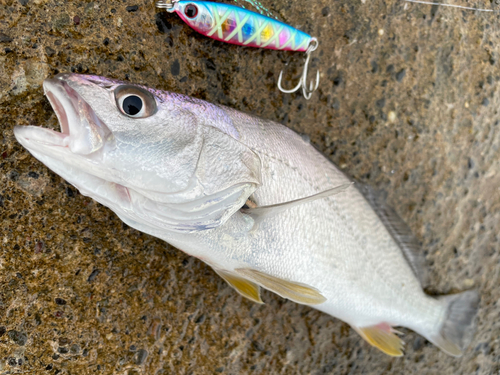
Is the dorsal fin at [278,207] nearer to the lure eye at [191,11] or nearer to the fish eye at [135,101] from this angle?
the fish eye at [135,101]

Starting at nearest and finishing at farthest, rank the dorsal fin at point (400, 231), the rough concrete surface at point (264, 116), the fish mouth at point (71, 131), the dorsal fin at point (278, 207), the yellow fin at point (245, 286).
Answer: the fish mouth at point (71, 131) → the dorsal fin at point (278, 207) → the rough concrete surface at point (264, 116) → the yellow fin at point (245, 286) → the dorsal fin at point (400, 231)

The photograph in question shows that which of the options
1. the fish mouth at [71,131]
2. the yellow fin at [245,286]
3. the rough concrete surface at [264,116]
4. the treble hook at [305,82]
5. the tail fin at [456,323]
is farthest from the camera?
the tail fin at [456,323]

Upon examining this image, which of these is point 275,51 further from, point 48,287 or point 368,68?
point 48,287

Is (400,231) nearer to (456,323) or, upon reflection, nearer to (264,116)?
(456,323)

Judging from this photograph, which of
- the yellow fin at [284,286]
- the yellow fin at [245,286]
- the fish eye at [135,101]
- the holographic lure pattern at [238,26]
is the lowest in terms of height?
the yellow fin at [245,286]

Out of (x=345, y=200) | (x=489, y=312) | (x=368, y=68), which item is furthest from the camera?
(x=489, y=312)

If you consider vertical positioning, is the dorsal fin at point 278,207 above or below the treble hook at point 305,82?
below

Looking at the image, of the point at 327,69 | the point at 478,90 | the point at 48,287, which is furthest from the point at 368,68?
the point at 48,287

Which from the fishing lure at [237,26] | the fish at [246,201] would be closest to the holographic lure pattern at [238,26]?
the fishing lure at [237,26]

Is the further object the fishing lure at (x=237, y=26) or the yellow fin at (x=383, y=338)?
the yellow fin at (x=383, y=338)
